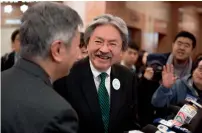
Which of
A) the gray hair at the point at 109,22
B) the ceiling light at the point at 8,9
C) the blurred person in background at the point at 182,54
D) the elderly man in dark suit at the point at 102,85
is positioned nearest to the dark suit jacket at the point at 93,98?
the elderly man in dark suit at the point at 102,85

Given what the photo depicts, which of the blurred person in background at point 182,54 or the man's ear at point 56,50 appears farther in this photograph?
the blurred person in background at point 182,54

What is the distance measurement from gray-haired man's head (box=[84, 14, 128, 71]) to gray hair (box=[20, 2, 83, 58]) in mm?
665

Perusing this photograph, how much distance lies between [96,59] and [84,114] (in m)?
0.28

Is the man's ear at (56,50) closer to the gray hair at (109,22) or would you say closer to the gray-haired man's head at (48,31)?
the gray-haired man's head at (48,31)

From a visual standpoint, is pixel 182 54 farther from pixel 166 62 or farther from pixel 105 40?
pixel 105 40

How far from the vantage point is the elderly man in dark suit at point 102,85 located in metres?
1.50

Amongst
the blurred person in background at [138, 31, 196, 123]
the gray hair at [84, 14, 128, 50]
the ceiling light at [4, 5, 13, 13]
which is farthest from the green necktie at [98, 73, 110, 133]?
the ceiling light at [4, 5, 13, 13]

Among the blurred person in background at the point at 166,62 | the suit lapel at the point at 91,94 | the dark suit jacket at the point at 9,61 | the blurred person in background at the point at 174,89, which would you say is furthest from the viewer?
the dark suit jacket at the point at 9,61

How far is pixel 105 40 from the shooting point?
1.59m

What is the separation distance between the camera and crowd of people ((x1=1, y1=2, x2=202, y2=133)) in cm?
82

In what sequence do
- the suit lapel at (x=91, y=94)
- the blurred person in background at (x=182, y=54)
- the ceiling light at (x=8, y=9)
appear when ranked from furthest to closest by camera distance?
1. the ceiling light at (x=8, y=9)
2. the blurred person in background at (x=182, y=54)
3. the suit lapel at (x=91, y=94)

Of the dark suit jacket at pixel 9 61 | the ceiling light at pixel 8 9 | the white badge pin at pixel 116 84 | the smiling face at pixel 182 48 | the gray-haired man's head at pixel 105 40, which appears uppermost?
the ceiling light at pixel 8 9

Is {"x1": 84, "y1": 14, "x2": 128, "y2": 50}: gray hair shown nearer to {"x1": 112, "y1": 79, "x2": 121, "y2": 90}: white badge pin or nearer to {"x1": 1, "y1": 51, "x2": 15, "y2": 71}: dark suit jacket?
{"x1": 112, "y1": 79, "x2": 121, "y2": 90}: white badge pin

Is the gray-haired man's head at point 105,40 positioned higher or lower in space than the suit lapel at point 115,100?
higher
